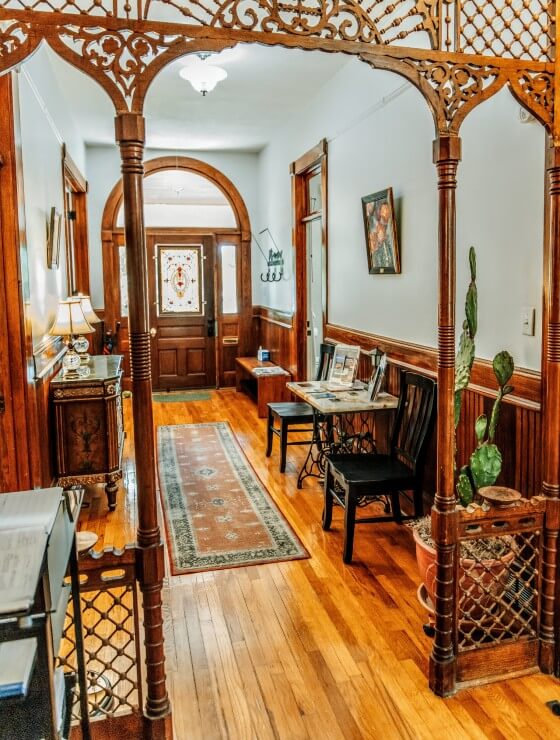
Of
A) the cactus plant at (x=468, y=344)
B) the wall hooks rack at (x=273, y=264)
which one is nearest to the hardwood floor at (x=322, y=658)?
the cactus plant at (x=468, y=344)

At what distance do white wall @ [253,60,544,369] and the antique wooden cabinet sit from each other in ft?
6.47

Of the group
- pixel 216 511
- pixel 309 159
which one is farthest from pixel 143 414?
pixel 309 159

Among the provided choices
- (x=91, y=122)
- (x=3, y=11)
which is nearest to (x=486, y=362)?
(x=3, y=11)

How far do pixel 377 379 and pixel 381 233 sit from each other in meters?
1.02

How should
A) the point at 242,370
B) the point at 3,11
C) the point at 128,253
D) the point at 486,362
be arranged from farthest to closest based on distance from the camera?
the point at 242,370
the point at 486,362
the point at 128,253
the point at 3,11

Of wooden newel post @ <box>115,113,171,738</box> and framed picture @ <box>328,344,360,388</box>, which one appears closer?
wooden newel post @ <box>115,113,171,738</box>

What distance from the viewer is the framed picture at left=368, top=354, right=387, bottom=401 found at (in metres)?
4.16

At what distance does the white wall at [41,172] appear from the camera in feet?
12.3

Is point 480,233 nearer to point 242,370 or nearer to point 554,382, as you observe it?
point 554,382

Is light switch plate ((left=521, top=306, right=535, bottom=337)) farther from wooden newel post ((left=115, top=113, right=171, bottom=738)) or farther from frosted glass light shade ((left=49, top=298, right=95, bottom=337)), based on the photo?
frosted glass light shade ((left=49, top=298, right=95, bottom=337))

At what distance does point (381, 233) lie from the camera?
4426 millimetres

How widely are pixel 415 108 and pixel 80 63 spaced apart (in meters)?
2.55

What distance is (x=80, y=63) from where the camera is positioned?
1928 millimetres

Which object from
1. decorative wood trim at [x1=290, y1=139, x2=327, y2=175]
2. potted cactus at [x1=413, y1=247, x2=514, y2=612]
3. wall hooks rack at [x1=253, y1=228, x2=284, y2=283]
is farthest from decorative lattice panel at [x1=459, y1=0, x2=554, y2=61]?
wall hooks rack at [x1=253, y1=228, x2=284, y2=283]
